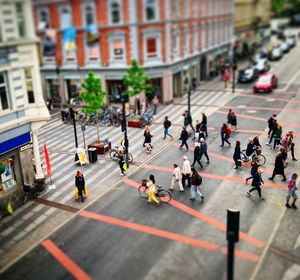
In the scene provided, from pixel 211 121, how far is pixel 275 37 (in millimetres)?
72906

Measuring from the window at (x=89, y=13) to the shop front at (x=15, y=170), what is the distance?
69.5 feet

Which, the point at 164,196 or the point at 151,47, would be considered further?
the point at 151,47

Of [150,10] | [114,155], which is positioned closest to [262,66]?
[150,10]

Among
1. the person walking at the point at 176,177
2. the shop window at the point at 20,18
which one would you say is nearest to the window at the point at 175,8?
the person walking at the point at 176,177

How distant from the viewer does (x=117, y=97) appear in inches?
1570

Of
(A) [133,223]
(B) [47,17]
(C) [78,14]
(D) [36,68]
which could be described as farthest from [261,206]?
(C) [78,14]

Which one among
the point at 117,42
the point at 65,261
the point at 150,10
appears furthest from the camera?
the point at 117,42

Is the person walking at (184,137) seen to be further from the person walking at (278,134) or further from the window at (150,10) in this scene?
the window at (150,10)

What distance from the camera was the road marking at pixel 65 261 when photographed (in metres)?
13.4

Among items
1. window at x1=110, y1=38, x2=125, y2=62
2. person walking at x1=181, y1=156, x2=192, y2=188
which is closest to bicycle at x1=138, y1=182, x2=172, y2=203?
person walking at x1=181, y1=156, x2=192, y2=188

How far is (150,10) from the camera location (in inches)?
1457

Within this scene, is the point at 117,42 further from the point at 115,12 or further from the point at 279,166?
the point at 279,166

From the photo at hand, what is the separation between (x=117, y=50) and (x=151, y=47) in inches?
133

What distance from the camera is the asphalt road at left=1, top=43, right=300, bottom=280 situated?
44.4ft
